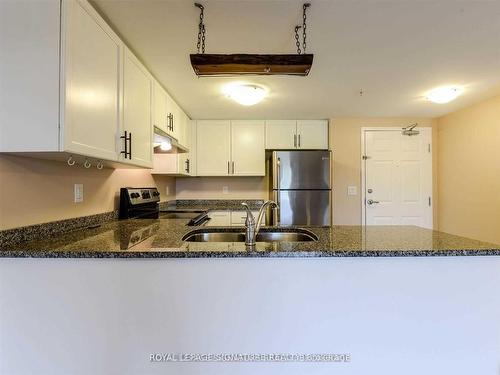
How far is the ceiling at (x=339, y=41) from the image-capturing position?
1.52 meters

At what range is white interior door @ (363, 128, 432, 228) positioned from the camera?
3887 mm

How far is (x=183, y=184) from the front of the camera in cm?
418

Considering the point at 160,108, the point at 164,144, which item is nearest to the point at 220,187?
the point at 164,144

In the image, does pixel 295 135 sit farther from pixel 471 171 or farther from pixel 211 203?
pixel 471 171

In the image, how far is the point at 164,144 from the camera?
275cm

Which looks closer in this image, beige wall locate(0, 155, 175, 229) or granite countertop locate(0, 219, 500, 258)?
granite countertop locate(0, 219, 500, 258)

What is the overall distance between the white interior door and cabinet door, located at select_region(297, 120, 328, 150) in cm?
61

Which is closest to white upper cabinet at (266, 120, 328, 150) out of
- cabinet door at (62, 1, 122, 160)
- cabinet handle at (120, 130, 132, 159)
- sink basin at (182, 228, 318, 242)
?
sink basin at (182, 228, 318, 242)

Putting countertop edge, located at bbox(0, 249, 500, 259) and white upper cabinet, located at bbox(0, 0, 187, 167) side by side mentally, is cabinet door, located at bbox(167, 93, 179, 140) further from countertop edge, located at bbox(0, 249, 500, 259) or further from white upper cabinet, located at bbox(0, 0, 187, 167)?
countertop edge, located at bbox(0, 249, 500, 259)

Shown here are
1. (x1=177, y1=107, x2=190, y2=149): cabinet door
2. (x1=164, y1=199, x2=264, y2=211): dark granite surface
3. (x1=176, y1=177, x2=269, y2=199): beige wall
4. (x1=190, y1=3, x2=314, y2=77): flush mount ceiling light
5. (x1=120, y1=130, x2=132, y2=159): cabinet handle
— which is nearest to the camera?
(x1=190, y1=3, x2=314, y2=77): flush mount ceiling light

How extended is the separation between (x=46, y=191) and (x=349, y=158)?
355 centimetres

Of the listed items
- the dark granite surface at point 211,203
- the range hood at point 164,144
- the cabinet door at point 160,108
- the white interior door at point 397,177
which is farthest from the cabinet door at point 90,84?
the white interior door at point 397,177

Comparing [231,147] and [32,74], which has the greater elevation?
[231,147]

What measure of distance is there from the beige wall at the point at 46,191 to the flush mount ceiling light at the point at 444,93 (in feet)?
10.6
